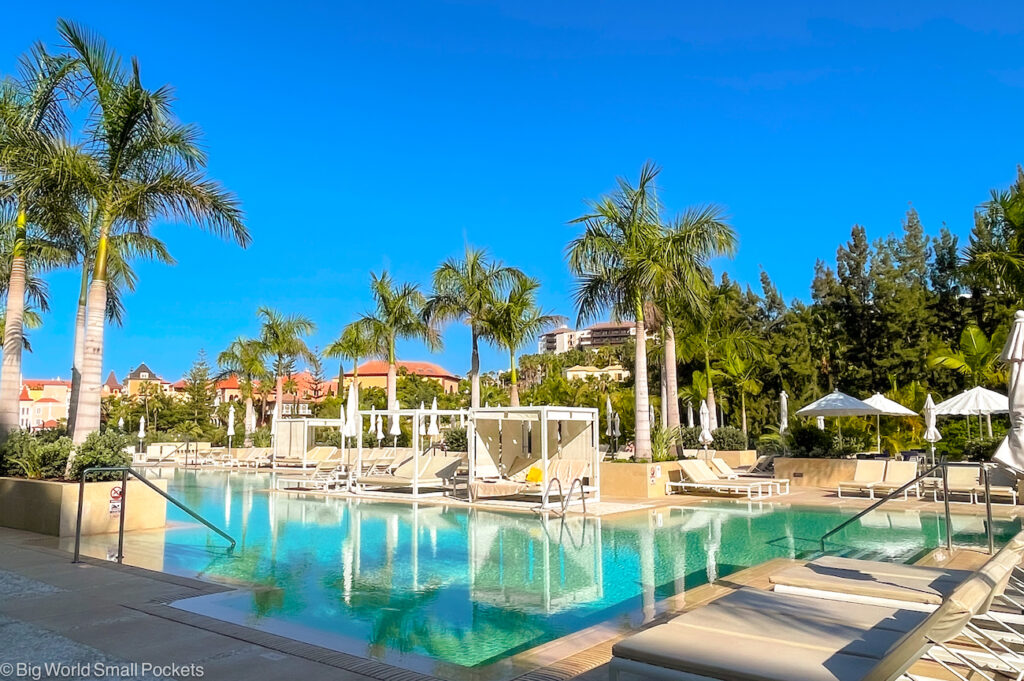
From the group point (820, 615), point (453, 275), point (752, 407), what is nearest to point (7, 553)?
point (820, 615)

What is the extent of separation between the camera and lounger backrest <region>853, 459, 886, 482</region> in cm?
1558

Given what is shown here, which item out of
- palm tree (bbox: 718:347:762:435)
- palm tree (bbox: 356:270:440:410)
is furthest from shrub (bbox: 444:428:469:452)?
palm tree (bbox: 718:347:762:435)

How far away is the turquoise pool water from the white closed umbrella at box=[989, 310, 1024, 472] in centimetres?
312

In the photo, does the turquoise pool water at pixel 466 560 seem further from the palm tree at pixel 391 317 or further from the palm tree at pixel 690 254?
the palm tree at pixel 391 317

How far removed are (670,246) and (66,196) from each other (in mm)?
12093

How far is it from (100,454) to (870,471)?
49.9ft

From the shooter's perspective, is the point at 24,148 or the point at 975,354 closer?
the point at 24,148

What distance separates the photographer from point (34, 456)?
10.9 metres

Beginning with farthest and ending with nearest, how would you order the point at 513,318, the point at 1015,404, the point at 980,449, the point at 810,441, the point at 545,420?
the point at 513,318
the point at 810,441
the point at 980,449
the point at 545,420
the point at 1015,404

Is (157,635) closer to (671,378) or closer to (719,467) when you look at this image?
(719,467)

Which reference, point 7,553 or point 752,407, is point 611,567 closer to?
point 7,553

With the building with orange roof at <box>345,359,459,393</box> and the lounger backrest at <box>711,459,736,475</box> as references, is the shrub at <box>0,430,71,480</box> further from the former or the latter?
the building with orange roof at <box>345,359,459,393</box>

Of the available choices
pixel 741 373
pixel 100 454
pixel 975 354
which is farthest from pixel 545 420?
pixel 741 373

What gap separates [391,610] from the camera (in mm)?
6344
